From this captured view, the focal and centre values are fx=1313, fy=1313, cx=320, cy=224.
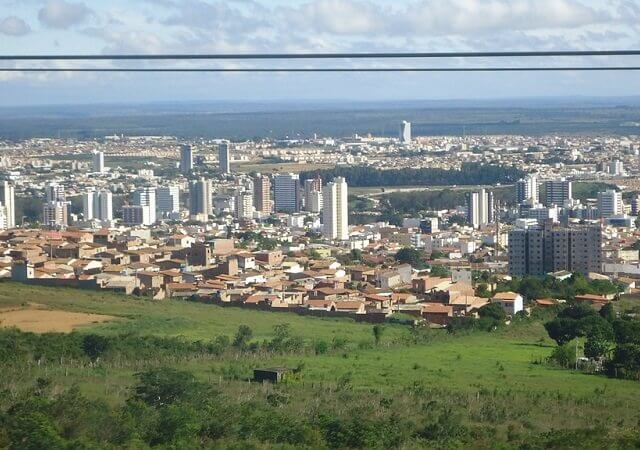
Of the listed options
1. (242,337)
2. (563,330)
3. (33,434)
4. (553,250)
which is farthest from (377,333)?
(553,250)

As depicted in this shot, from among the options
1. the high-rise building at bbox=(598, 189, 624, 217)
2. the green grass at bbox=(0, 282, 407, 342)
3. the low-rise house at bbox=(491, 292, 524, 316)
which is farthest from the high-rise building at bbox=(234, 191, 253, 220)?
the low-rise house at bbox=(491, 292, 524, 316)

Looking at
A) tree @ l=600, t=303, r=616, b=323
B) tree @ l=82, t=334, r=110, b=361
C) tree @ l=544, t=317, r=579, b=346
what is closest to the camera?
tree @ l=82, t=334, r=110, b=361

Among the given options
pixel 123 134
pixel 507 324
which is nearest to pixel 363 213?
pixel 507 324

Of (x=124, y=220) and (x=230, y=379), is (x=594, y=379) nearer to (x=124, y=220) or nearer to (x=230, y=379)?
(x=230, y=379)

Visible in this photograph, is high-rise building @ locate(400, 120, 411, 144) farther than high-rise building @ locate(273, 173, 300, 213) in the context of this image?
Yes

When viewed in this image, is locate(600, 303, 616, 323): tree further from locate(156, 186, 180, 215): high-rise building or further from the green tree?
locate(156, 186, 180, 215): high-rise building

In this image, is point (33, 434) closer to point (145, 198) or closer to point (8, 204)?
point (8, 204)

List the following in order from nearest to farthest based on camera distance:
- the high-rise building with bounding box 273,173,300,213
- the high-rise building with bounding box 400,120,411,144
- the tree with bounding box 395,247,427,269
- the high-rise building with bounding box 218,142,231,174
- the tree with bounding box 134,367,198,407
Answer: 1. the tree with bounding box 134,367,198,407
2. the tree with bounding box 395,247,427,269
3. the high-rise building with bounding box 273,173,300,213
4. the high-rise building with bounding box 218,142,231,174
5. the high-rise building with bounding box 400,120,411,144

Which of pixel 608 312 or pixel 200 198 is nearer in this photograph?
pixel 608 312
